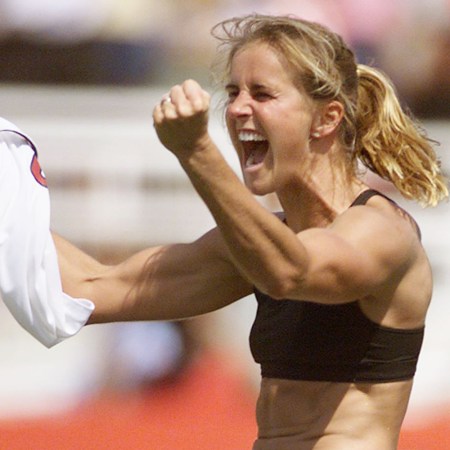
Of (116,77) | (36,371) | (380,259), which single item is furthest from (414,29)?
(380,259)

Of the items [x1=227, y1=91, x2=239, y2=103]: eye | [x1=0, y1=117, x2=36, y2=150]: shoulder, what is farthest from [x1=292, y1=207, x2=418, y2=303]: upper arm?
[x1=0, y1=117, x2=36, y2=150]: shoulder

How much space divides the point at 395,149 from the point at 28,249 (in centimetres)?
84

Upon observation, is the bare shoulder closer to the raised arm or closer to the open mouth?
the open mouth

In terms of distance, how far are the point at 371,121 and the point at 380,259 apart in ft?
1.38

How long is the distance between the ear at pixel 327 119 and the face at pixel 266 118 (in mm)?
21

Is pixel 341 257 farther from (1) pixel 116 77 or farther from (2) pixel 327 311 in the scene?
(1) pixel 116 77

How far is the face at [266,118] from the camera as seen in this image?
2.82m

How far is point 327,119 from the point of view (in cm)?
293

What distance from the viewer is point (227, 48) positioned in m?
3.11

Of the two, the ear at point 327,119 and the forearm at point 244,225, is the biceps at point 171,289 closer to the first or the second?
the ear at point 327,119

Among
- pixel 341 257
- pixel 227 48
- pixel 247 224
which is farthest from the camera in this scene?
pixel 227 48

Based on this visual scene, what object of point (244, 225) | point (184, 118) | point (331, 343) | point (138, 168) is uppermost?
point (184, 118)

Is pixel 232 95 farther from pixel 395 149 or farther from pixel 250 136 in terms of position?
pixel 395 149

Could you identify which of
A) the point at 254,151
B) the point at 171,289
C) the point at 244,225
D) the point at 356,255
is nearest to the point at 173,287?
the point at 171,289
